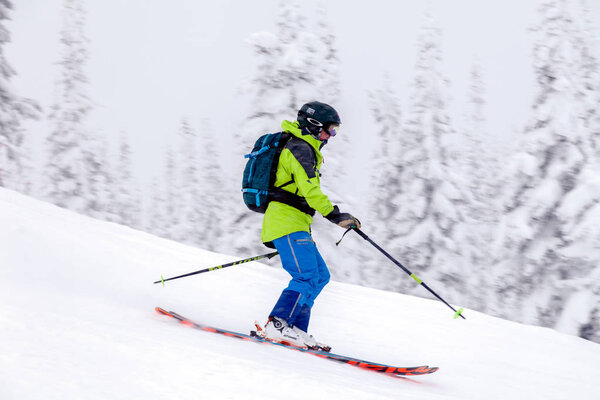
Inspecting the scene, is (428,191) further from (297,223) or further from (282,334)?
(282,334)

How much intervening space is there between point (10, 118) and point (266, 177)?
16.3 metres

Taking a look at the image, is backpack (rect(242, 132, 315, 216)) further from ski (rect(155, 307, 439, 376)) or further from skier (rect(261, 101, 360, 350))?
ski (rect(155, 307, 439, 376))

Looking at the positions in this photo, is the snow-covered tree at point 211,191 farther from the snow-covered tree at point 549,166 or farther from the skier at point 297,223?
the skier at point 297,223

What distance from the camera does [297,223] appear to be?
5.85 m

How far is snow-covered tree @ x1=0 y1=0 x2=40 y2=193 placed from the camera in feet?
58.8

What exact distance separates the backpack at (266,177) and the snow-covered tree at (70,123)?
2048 cm

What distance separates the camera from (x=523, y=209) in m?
17.1

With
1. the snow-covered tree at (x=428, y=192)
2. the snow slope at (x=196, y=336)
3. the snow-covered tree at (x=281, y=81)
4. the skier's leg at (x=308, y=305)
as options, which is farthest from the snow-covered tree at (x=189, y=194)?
the skier's leg at (x=308, y=305)

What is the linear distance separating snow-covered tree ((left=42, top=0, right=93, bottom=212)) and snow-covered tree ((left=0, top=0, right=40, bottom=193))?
3.79 metres

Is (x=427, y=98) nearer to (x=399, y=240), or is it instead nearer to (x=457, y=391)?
(x=399, y=240)

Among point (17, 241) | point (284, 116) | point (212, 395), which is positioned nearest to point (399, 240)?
point (284, 116)

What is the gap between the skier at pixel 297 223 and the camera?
5.67 m

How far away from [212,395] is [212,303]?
14.3 feet

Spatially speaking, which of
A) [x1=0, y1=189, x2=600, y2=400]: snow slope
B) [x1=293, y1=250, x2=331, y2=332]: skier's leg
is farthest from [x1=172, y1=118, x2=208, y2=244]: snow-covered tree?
[x1=293, y1=250, x2=331, y2=332]: skier's leg
